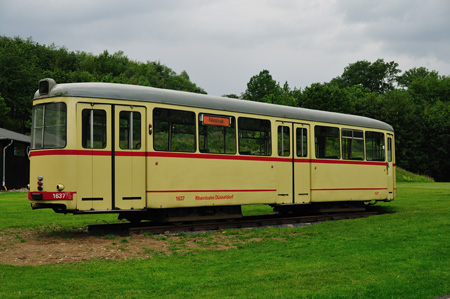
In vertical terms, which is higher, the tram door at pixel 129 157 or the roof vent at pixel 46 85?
the roof vent at pixel 46 85

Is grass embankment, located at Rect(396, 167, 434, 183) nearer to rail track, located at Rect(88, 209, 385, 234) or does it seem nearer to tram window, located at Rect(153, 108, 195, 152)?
rail track, located at Rect(88, 209, 385, 234)

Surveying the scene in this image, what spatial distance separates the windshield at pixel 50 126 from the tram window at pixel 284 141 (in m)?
6.95

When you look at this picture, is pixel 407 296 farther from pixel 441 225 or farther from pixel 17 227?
pixel 17 227

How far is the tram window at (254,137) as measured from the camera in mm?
15523

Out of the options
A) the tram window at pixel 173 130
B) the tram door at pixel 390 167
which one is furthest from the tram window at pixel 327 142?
the tram window at pixel 173 130

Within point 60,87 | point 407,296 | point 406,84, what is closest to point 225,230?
point 60,87

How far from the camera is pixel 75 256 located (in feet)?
34.9

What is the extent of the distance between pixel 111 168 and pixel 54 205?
159 centimetres

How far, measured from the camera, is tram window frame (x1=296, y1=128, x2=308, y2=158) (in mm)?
17234

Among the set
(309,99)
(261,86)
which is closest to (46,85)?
(309,99)

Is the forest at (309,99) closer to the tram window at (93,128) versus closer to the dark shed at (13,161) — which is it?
the dark shed at (13,161)

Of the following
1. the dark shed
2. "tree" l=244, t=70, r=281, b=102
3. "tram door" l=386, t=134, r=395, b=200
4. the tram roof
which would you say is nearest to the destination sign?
the tram roof

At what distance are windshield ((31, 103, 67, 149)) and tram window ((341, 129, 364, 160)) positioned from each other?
33.8 feet

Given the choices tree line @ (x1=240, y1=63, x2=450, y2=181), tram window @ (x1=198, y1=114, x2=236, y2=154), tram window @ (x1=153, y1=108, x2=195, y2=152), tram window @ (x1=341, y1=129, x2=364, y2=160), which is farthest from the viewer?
tree line @ (x1=240, y1=63, x2=450, y2=181)
